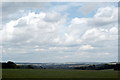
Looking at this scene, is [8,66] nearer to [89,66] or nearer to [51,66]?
A: [51,66]

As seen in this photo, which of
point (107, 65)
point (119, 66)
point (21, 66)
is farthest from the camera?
point (21, 66)

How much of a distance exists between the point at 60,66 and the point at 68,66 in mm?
5461

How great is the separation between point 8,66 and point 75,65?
28.6 meters

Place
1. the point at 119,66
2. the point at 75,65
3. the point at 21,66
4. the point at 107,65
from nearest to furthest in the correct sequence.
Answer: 1. the point at 119,66
2. the point at 107,65
3. the point at 21,66
4. the point at 75,65

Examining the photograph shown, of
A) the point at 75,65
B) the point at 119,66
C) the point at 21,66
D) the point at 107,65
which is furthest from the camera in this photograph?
the point at 75,65

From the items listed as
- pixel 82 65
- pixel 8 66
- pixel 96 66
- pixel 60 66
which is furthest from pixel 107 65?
pixel 8 66

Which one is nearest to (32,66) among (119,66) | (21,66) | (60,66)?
(21,66)

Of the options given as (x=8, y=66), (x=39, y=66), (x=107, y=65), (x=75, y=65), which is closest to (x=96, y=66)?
(x=107, y=65)

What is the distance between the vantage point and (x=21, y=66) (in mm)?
107812

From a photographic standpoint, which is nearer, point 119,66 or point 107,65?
point 119,66

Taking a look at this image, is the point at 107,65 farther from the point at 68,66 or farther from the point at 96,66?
the point at 68,66

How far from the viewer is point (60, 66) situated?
113250 mm

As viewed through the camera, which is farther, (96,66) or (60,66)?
(60,66)

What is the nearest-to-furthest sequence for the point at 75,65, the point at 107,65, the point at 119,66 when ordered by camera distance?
the point at 119,66, the point at 107,65, the point at 75,65
